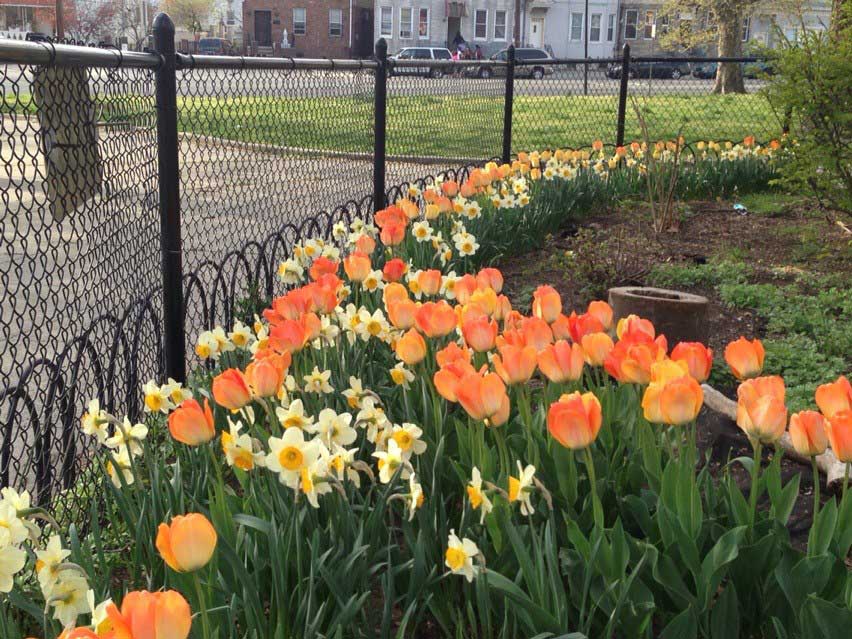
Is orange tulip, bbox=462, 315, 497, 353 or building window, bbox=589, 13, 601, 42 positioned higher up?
building window, bbox=589, 13, 601, 42

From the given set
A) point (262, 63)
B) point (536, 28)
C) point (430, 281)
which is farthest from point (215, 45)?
point (430, 281)

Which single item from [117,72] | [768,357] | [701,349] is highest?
[117,72]

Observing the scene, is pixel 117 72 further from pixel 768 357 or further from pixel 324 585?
pixel 768 357

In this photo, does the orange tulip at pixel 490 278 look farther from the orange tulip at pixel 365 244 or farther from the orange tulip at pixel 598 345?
the orange tulip at pixel 365 244

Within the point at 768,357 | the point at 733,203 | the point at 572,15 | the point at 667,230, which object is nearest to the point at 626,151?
the point at 733,203

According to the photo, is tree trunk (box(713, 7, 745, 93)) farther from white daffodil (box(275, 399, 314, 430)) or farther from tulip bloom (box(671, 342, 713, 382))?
white daffodil (box(275, 399, 314, 430))

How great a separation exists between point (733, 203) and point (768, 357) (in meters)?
4.47

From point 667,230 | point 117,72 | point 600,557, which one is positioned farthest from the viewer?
point 667,230

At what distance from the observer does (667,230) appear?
7.18 meters

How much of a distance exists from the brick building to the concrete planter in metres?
57.1

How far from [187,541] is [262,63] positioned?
3261mm

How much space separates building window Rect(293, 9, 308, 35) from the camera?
196 ft

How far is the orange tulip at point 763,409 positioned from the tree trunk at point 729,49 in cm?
2305

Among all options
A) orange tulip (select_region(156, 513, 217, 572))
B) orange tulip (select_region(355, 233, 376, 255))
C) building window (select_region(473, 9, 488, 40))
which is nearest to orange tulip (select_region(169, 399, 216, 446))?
→ orange tulip (select_region(156, 513, 217, 572))
